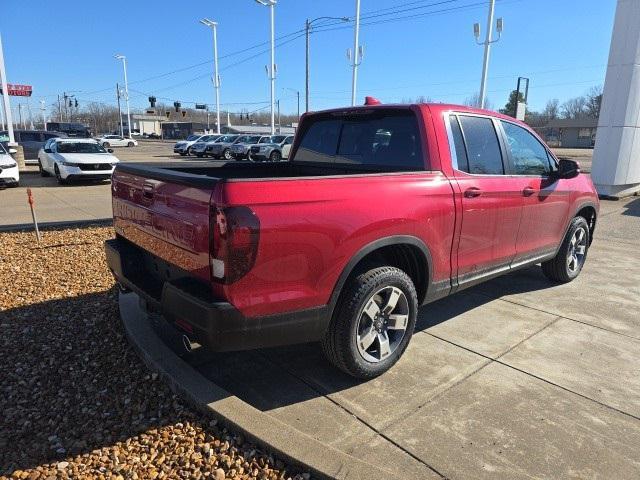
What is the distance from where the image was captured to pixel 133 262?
3.40m

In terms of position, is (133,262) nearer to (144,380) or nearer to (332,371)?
(144,380)

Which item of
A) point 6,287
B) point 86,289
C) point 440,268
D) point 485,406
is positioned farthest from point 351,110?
point 6,287

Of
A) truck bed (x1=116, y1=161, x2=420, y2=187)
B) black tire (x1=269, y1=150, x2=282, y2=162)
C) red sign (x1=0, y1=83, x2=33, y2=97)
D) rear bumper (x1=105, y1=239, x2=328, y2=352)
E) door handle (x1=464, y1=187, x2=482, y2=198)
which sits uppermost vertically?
red sign (x1=0, y1=83, x2=33, y2=97)

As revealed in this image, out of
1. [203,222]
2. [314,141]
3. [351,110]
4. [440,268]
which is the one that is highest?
[351,110]

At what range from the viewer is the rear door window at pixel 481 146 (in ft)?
12.6

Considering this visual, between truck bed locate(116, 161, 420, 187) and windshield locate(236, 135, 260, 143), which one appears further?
windshield locate(236, 135, 260, 143)

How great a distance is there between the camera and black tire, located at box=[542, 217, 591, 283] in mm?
5305

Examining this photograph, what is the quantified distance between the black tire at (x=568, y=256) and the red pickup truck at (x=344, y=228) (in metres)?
0.57

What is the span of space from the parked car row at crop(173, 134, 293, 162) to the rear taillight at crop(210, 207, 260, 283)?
25.2 metres

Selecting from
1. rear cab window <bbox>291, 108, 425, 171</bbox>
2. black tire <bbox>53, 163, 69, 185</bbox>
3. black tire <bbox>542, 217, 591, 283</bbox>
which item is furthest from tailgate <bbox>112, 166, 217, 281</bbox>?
black tire <bbox>53, 163, 69, 185</bbox>

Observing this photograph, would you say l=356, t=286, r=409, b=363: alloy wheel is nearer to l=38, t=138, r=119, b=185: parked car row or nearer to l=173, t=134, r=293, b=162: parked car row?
l=38, t=138, r=119, b=185: parked car row

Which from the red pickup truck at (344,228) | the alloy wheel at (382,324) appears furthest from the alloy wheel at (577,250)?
the alloy wheel at (382,324)

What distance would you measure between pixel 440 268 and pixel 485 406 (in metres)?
1.02

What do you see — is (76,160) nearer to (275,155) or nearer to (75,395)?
(75,395)
